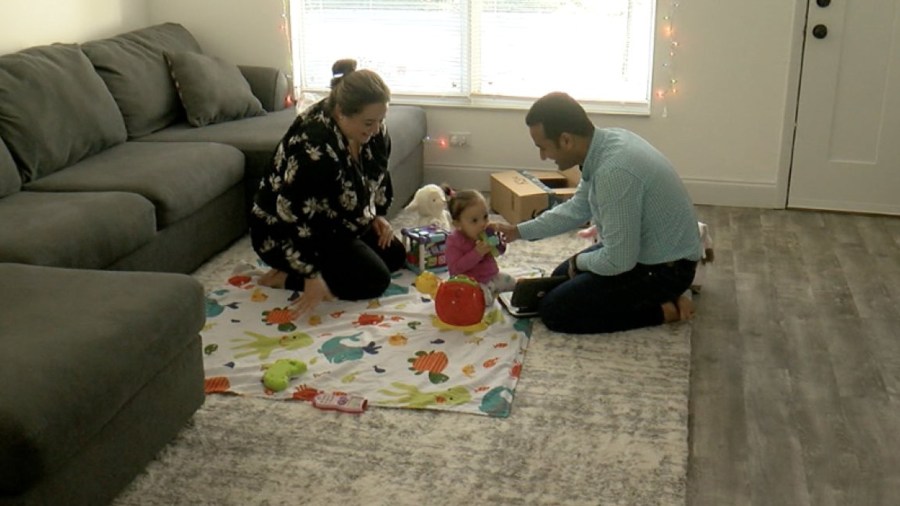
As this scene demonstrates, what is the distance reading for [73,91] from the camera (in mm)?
4012

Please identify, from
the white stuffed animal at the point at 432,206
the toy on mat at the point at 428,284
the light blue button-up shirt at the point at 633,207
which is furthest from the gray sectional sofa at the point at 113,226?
the light blue button-up shirt at the point at 633,207

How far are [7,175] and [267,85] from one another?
5.68 ft

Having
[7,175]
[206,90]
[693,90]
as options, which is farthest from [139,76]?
[693,90]

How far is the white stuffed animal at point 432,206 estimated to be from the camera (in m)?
4.20

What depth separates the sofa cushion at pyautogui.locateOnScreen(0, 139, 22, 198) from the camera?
3492mm

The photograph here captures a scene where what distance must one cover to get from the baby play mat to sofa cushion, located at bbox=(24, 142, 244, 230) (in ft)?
1.21

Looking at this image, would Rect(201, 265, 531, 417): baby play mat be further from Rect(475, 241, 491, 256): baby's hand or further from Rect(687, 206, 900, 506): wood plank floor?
Rect(687, 206, 900, 506): wood plank floor

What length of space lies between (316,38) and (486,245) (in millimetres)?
2222

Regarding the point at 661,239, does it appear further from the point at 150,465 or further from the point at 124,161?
the point at 124,161

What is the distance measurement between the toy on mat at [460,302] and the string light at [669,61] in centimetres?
192

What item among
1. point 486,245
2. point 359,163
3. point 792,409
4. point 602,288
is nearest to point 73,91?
point 359,163

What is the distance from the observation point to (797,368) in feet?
10.1

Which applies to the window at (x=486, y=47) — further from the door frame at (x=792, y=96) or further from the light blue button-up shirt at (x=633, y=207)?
the light blue button-up shirt at (x=633, y=207)

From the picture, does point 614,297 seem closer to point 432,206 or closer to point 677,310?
point 677,310
